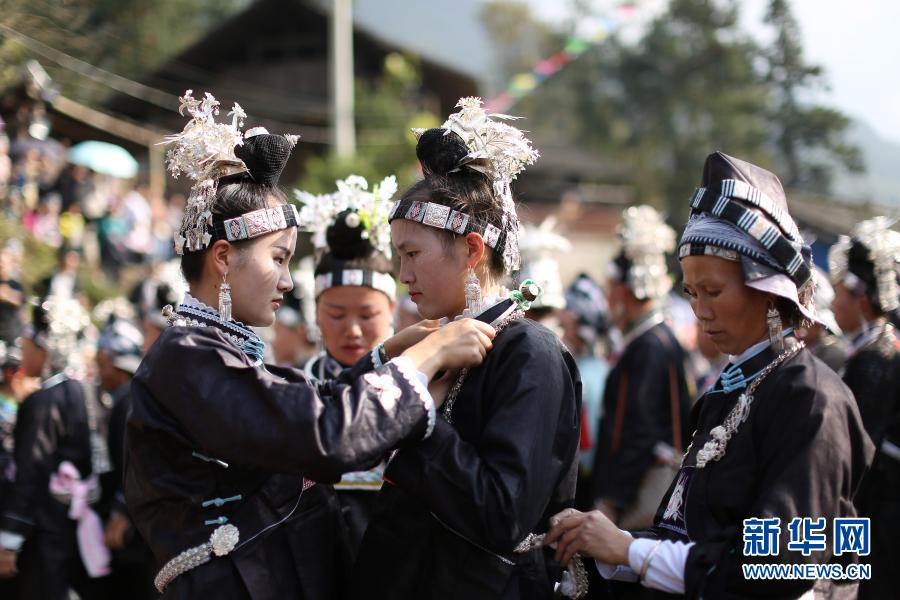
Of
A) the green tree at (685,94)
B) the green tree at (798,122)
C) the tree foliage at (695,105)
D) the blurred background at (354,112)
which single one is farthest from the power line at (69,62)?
the green tree at (685,94)

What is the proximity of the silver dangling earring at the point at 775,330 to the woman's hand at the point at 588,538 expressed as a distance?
29.3 inches

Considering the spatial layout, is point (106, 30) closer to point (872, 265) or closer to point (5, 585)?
point (5, 585)

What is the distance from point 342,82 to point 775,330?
15840 millimetres

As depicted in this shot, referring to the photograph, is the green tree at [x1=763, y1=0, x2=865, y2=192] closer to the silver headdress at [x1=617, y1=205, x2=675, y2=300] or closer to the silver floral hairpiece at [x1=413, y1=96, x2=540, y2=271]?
the silver headdress at [x1=617, y1=205, x2=675, y2=300]

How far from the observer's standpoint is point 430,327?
294 centimetres

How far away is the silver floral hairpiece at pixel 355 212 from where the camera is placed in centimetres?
420

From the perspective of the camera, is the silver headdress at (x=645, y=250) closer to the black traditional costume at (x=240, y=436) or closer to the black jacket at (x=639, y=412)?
the black jacket at (x=639, y=412)

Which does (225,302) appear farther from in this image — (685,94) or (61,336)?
(685,94)

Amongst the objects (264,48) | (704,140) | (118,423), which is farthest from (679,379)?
(704,140)

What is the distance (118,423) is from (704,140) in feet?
82.5

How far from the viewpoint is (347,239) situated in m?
4.23

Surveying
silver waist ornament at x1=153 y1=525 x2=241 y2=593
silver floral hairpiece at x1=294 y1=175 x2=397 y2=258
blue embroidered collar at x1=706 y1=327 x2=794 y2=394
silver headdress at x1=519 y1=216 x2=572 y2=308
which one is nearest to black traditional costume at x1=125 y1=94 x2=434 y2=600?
silver waist ornament at x1=153 y1=525 x2=241 y2=593

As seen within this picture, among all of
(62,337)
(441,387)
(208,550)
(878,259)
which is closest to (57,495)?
(62,337)

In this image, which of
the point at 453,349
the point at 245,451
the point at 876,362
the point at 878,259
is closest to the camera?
the point at 245,451
